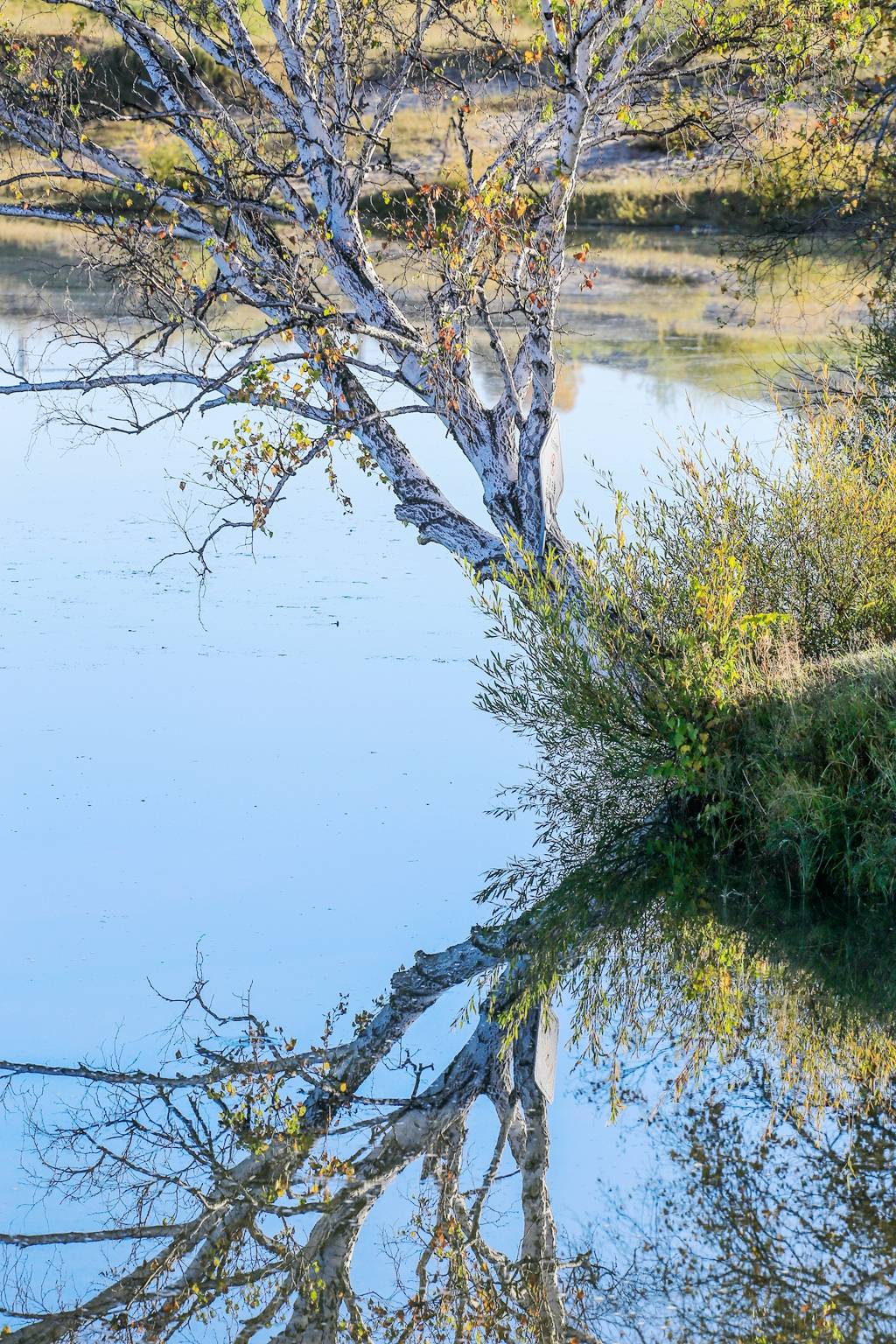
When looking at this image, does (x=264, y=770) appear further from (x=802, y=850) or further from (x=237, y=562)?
(x=237, y=562)

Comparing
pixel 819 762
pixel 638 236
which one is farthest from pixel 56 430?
pixel 638 236

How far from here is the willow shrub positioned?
666cm

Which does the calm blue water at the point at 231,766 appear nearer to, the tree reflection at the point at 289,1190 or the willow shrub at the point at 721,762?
the tree reflection at the point at 289,1190

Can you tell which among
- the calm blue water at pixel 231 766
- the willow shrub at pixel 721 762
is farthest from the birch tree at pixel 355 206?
the calm blue water at pixel 231 766

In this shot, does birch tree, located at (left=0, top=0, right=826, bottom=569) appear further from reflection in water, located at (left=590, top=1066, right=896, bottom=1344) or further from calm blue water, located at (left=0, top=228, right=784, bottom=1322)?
reflection in water, located at (left=590, top=1066, right=896, bottom=1344)

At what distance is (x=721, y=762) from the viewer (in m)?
7.71

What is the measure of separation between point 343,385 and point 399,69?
1.80 m

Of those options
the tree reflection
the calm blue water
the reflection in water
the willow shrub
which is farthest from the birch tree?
the reflection in water

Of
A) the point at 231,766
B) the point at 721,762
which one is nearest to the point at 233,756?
the point at 231,766

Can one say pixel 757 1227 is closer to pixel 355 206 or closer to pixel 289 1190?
pixel 289 1190

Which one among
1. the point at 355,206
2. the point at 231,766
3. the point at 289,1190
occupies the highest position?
the point at 355,206

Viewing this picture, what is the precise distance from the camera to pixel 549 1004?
6.53 meters

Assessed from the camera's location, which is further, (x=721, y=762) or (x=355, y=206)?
(x=355, y=206)

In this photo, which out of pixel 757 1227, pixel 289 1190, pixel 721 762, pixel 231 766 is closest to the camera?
pixel 757 1227
